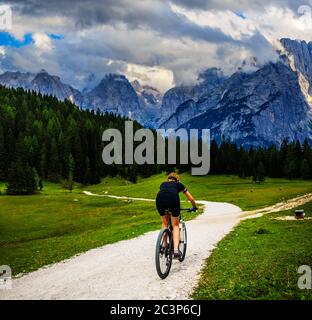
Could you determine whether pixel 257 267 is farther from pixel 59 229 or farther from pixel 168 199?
pixel 59 229

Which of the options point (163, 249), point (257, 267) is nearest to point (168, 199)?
point (163, 249)

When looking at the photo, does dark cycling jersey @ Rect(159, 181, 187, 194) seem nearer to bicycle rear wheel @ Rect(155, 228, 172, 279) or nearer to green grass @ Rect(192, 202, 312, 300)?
bicycle rear wheel @ Rect(155, 228, 172, 279)

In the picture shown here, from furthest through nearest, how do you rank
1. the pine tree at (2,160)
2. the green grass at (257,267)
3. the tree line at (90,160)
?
the pine tree at (2,160), the tree line at (90,160), the green grass at (257,267)

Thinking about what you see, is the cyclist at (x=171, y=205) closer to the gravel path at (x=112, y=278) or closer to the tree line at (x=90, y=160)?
the gravel path at (x=112, y=278)

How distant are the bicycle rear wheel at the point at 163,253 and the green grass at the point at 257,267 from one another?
1.52 m

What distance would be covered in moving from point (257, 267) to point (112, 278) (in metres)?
6.34

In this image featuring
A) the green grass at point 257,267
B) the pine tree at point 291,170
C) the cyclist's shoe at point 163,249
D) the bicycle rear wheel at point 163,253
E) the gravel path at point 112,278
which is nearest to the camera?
the green grass at point 257,267

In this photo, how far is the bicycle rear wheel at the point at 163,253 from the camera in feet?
51.6

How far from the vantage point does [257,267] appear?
17.7 m

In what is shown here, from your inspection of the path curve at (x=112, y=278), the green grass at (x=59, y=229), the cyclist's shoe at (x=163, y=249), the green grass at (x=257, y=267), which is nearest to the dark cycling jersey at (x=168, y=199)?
the cyclist's shoe at (x=163, y=249)

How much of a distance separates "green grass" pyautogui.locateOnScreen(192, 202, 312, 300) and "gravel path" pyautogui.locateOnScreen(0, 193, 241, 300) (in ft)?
2.71

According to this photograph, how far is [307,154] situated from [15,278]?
15438 cm
